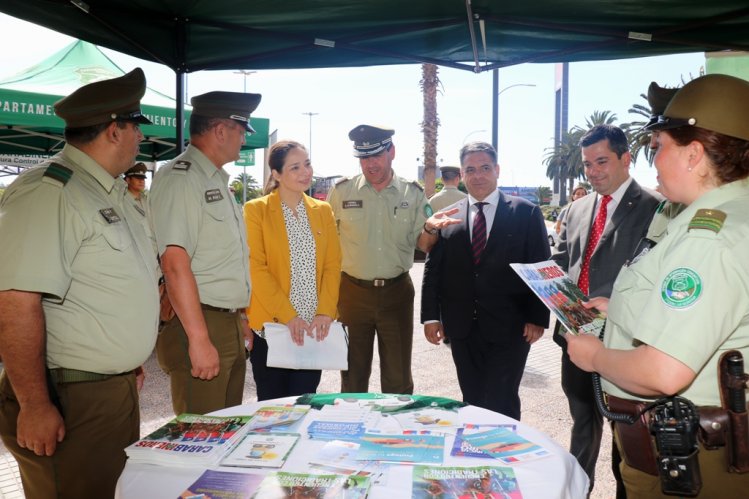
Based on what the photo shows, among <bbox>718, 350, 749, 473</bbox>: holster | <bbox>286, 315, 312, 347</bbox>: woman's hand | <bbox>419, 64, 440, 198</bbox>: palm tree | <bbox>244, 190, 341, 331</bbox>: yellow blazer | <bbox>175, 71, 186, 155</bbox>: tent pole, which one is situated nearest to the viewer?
<bbox>718, 350, 749, 473</bbox>: holster

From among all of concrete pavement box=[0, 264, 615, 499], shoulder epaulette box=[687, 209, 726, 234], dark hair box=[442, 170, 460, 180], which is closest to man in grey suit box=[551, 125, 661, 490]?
concrete pavement box=[0, 264, 615, 499]

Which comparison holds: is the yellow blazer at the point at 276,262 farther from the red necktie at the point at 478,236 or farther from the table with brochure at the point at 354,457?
the table with brochure at the point at 354,457

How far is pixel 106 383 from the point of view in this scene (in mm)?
1965

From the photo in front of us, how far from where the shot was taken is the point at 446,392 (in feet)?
15.8

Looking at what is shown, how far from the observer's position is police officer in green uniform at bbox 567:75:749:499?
132 centimetres

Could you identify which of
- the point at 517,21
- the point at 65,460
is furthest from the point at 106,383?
the point at 517,21

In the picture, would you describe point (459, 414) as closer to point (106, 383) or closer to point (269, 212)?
point (106, 383)

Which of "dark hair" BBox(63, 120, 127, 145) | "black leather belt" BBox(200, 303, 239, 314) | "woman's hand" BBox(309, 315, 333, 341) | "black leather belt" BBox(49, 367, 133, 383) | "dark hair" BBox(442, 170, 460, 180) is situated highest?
"dark hair" BBox(442, 170, 460, 180)

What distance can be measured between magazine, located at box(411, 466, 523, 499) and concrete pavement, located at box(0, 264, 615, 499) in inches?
76.9

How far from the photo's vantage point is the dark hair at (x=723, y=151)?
145cm

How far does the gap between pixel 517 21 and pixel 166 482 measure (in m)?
2.92

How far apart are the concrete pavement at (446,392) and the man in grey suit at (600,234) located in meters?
0.41

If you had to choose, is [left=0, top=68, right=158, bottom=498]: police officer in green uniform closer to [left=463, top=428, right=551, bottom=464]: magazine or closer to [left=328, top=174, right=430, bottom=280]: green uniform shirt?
[left=463, top=428, right=551, bottom=464]: magazine

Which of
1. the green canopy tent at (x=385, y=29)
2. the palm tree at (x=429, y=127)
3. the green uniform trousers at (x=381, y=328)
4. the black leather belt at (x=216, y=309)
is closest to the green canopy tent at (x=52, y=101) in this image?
the green canopy tent at (x=385, y=29)
